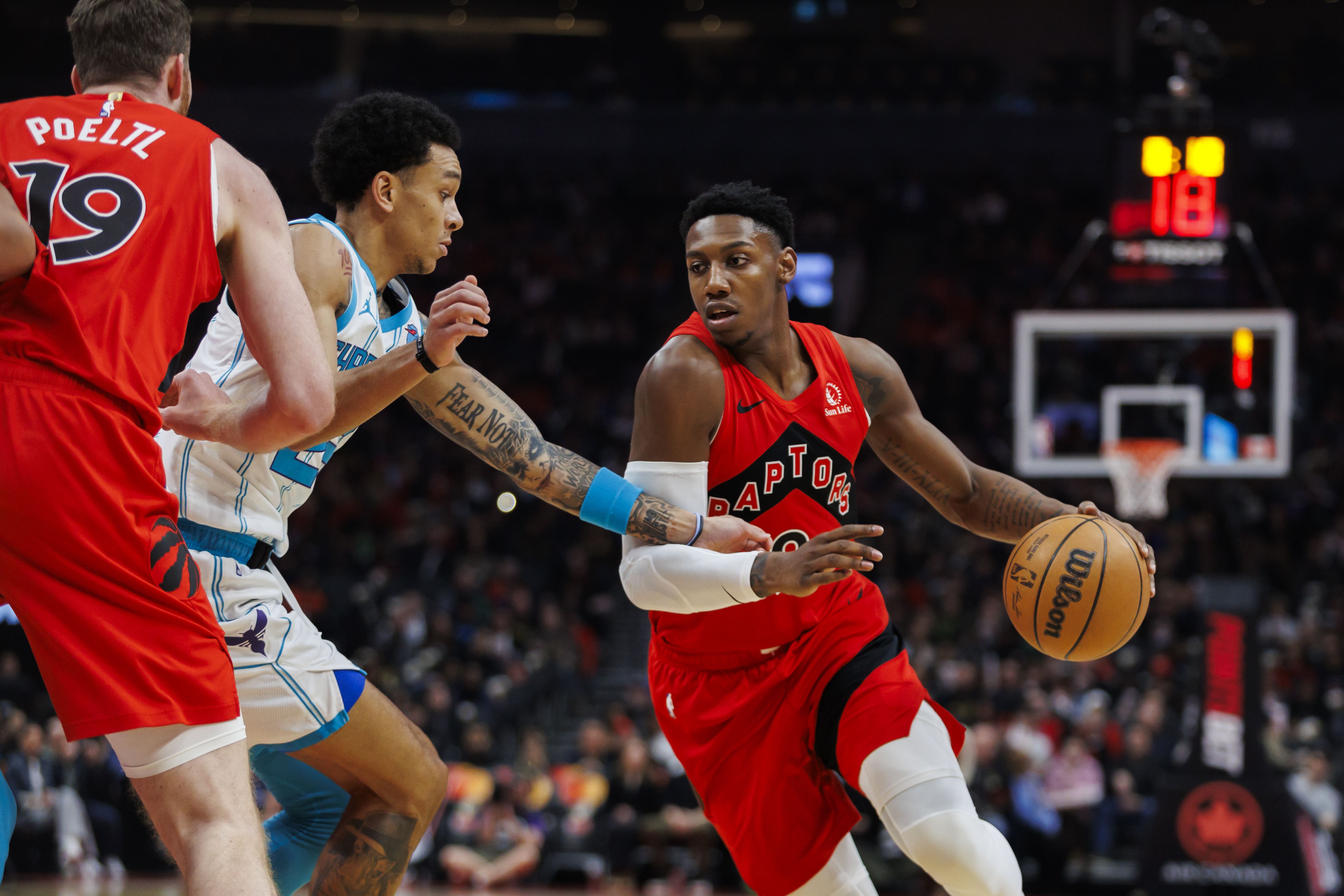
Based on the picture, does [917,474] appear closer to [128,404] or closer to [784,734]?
[784,734]

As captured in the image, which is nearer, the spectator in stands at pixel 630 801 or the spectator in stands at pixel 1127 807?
the spectator in stands at pixel 1127 807

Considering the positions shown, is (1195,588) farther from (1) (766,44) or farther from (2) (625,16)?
(2) (625,16)

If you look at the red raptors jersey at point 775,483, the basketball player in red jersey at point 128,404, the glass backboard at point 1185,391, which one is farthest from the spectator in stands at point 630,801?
the basketball player in red jersey at point 128,404

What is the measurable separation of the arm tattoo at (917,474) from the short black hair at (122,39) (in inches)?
100

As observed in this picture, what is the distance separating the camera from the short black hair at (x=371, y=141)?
3928 millimetres

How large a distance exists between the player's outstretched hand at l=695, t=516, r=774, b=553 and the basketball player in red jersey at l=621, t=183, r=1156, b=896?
105 millimetres

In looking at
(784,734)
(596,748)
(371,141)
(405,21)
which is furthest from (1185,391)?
(405,21)

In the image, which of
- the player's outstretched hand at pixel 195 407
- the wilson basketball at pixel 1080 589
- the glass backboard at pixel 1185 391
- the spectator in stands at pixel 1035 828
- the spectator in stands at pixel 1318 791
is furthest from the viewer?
the spectator in stands at pixel 1035 828

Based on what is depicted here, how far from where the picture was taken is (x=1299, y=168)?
20.7 metres

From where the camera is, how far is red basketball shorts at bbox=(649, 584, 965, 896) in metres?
3.90

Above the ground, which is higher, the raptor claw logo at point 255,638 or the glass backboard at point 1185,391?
the raptor claw logo at point 255,638

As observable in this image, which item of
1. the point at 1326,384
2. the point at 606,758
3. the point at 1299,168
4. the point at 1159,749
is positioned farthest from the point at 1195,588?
the point at 1299,168

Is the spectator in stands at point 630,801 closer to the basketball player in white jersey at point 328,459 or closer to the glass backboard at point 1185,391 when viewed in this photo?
the glass backboard at point 1185,391

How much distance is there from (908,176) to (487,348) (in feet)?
23.8
